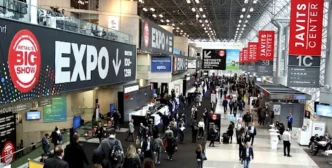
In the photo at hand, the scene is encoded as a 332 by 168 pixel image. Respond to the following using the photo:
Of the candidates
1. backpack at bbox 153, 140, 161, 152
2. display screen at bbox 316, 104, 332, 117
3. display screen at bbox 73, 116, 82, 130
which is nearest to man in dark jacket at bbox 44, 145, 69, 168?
backpack at bbox 153, 140, 161, 152

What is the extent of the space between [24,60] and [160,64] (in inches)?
743

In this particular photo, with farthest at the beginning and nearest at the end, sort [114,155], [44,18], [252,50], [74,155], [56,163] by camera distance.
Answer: [252,50], [44,18], [114,155], [74,155], [56,163]

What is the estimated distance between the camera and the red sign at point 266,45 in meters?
30.3

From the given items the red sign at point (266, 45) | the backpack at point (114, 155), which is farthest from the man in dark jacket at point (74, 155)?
the red sign at point (266, 45)

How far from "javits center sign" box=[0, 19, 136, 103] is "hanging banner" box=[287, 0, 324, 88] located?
8.03m

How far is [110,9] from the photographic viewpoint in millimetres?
22922

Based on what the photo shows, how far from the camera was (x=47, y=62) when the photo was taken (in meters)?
10.6

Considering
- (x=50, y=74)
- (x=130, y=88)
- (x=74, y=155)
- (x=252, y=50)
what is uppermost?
(x=252, y=50)

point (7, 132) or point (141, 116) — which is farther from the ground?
point (7, 132)

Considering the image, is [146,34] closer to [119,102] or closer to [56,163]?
[119,102]

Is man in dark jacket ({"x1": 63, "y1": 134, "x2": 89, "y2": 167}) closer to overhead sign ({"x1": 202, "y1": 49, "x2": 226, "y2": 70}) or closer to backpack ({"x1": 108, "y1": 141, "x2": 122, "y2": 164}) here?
backpack ({"x1": 108, "y1": 141, "x2": 122, "y2": 164})

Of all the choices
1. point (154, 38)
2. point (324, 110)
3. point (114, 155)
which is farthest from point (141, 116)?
point (114, 155)

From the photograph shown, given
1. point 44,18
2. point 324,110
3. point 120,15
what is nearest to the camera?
point 44,18

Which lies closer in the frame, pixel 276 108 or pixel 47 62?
pixel 47 62
